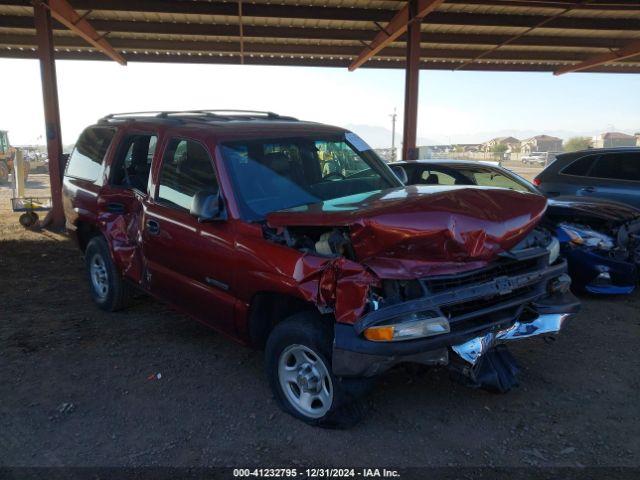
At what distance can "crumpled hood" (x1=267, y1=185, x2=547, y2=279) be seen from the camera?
2801mm

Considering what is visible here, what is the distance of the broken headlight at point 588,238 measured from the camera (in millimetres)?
5423

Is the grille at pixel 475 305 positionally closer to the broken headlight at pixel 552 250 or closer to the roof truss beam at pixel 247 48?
the broken headlight at pixel 552 250

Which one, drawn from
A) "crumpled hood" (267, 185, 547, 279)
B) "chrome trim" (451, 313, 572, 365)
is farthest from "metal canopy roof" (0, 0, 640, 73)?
"chrome trim" (451, 313, 572, 365)

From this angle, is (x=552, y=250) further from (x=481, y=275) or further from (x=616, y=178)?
(x=616, y=178)

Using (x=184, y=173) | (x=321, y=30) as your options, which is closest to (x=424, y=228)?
(x=184, y=173)

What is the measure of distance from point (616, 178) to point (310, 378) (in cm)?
643

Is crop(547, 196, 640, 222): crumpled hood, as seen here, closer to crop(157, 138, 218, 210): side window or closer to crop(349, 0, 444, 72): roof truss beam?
A: crop(157, 138, 218, 210): side window

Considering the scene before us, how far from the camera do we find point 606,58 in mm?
13570

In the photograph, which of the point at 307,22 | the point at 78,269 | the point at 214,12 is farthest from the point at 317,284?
the point at 307,22

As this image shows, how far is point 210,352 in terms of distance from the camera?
4.35 meters

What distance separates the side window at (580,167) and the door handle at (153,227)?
21.4 feet

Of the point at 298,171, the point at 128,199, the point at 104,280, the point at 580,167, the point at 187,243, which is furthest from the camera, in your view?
the point at 580,167

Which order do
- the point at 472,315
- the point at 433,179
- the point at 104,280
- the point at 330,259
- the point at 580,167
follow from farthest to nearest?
1. the point at 580,167
2. the point at 433,179
3. the point at 104,280
4. the point at 472,315
5. the point at 330,259

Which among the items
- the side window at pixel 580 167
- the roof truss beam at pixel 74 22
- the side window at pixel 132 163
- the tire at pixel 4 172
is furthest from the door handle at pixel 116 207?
the tire at pixel 4 172
